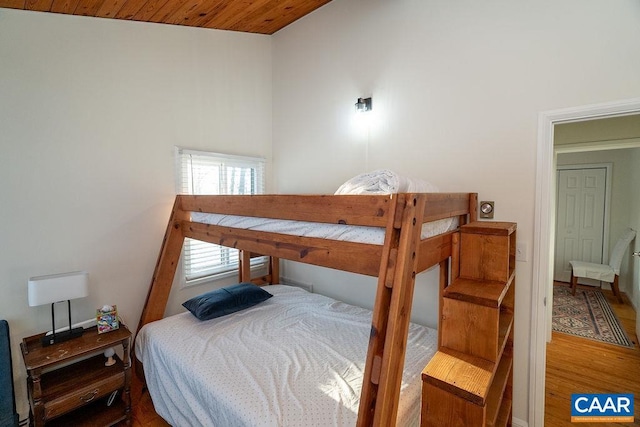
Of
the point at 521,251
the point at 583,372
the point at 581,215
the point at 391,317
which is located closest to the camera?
the point at 391,317

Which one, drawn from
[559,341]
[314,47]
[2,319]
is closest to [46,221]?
[2,319]

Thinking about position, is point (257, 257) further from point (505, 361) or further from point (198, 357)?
A: point (505, 361)

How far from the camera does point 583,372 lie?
8.20 ft

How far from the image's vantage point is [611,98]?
157 cm

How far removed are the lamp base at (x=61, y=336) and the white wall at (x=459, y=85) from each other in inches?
78.5

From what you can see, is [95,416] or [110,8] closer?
[95,416]

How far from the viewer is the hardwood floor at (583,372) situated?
83.9 inches

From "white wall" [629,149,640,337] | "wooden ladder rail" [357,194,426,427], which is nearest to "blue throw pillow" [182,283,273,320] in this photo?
"wooden ladder rail" [357,194,426,427]

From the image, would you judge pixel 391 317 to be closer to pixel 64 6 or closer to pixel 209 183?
pixel 209 183

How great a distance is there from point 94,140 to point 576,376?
14.2 ft

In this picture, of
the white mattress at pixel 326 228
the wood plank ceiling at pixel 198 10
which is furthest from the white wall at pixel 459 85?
the white mattress at pixel 326 228

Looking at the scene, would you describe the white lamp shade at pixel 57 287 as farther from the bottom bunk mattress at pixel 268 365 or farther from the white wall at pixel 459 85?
the white wall at pixel 459 85

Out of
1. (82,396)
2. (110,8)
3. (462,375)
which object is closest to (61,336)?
(82,396)

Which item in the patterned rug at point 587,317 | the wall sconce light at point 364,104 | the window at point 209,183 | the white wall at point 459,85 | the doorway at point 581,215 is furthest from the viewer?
the doorway at point 581,215
